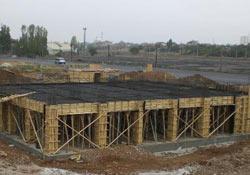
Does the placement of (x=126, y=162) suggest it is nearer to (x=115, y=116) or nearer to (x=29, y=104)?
(x=115, y=116)

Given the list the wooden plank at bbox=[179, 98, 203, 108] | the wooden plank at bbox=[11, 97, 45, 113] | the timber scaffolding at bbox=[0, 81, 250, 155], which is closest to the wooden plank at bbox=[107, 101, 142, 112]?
the timber scaffolding at bbox=[0, 81, 250, 155]

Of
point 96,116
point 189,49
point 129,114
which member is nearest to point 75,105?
point 96,116

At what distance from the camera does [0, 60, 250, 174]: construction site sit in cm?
1984

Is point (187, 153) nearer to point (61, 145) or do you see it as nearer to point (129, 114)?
point (129, 114)

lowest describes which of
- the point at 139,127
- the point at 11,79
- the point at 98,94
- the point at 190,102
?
the point at 139,127

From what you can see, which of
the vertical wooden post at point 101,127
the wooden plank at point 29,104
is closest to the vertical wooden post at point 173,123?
the vertical wooden post at point 101,127

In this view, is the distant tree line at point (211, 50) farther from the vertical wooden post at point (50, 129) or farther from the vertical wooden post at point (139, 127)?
the vertical wooden post at point (50, 129)

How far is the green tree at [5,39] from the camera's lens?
10768 centimetres

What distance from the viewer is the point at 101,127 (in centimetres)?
2064

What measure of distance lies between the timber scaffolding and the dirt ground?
903 mm

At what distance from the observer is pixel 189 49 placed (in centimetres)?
13250

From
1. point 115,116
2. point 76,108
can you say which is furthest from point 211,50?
point 76,108

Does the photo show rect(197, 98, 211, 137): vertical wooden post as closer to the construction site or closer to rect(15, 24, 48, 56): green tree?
the construction site

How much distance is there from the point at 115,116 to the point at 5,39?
9319 centimetres
